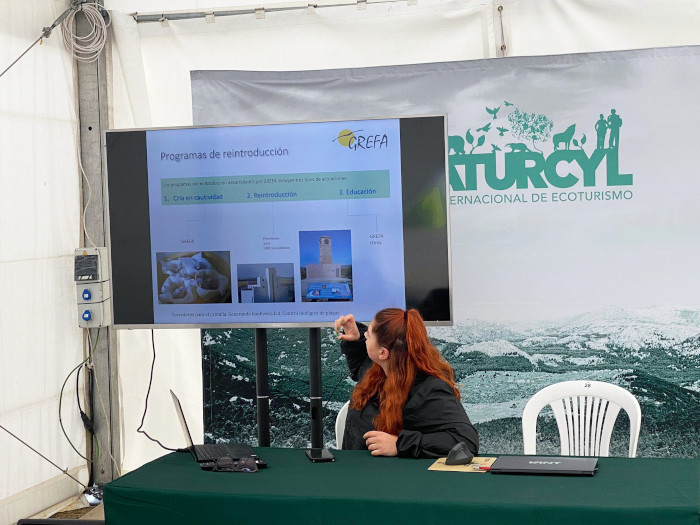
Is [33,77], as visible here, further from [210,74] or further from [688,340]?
[688,340]

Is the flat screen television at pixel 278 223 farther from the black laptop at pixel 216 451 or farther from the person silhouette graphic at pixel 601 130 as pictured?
the person silhouette graphic at pixel 601 130

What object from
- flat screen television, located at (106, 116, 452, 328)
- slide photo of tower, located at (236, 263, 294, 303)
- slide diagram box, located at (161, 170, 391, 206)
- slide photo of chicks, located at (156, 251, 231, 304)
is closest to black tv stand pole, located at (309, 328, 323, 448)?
flat screen television, located at (106, 116, 452, 328)

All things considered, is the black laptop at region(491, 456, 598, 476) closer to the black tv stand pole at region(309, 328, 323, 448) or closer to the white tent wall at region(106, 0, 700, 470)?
the black tv stand pole at region(309, 328, 323, 448)

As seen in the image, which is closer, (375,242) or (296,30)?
(375,242)

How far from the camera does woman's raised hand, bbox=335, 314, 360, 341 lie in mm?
3170

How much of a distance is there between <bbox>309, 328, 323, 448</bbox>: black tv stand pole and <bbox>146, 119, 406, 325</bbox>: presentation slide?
9cm

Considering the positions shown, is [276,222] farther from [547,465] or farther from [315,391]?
[547,465]

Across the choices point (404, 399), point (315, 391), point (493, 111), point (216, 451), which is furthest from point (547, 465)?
point (493, 111)

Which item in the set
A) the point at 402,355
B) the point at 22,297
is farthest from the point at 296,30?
the point at 402,355

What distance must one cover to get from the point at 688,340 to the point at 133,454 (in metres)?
3.01

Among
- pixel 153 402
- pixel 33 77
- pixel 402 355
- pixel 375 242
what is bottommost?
pixel 153 402

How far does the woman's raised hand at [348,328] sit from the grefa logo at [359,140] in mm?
717

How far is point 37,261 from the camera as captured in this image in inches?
165

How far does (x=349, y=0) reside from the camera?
14.1 ft
